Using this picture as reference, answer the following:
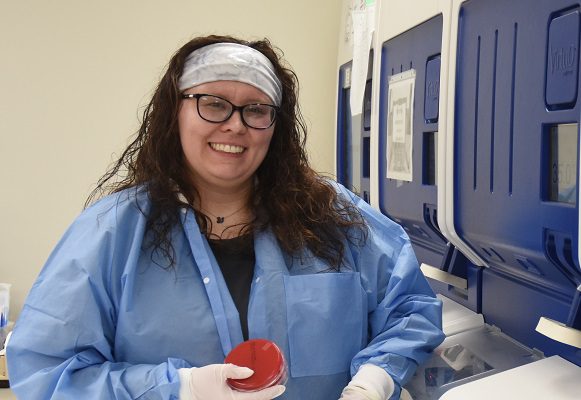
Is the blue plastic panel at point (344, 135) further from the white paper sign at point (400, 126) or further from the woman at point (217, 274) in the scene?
the woman at point (217, 274)

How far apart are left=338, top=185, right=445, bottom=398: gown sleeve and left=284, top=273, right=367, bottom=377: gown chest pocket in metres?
0.03

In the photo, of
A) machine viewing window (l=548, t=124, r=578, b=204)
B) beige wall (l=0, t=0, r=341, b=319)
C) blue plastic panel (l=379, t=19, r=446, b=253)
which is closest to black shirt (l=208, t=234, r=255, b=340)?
blue plastic panel (l=379, t=19, r=446, b=253)

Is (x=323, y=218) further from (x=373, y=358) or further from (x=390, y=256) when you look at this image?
(x=373, y=358)

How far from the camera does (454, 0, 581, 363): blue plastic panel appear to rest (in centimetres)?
93

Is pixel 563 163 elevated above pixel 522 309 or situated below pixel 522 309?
above

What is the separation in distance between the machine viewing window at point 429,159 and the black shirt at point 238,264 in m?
0.42

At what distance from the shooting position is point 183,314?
113cm

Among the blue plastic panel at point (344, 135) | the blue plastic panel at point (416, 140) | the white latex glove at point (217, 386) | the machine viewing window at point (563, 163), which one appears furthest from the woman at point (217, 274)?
the blue plastic panel at point (344, 135)

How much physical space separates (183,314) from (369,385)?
367mm

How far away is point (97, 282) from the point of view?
1095 mm

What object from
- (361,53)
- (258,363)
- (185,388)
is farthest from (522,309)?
(361,53)

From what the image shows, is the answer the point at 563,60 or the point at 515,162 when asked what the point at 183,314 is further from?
the point at 563,60

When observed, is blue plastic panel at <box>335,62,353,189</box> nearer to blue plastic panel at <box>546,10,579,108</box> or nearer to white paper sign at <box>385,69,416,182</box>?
white paper sign at <box>385,69,416,182</box>

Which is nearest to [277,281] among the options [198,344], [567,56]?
[198,344]
